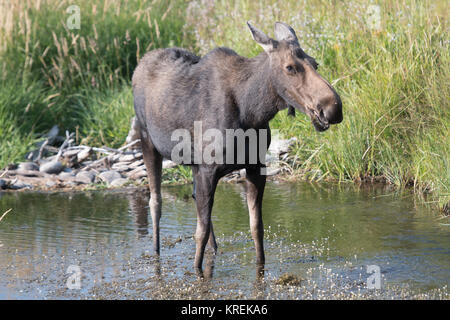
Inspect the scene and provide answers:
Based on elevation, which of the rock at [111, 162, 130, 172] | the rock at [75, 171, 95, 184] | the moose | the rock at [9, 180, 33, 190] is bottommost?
the rock at [9, 180, 33, 190]

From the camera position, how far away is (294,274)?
21.3 feet

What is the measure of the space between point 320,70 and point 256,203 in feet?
16.2

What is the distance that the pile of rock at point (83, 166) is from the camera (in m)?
10.9

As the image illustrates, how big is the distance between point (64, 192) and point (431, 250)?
18.1 ft

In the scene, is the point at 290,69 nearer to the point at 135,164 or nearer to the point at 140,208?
the point at 140,208

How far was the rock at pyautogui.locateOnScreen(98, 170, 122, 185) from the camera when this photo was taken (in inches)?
430

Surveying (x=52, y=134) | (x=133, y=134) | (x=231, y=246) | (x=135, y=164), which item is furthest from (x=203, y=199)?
(x=52, y=134)

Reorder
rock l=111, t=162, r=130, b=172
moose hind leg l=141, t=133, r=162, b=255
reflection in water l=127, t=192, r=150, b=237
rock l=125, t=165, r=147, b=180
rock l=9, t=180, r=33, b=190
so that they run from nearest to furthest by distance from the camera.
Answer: moose hind leg l=141, t=133, r=162, b=255
reflection in water l=127, t=192, r=150, b=237
rock l=9, t=180, r=33, b=190
rock l=125, t=165, r=147, b=180
rock l=111, t=162, r=130, b=172

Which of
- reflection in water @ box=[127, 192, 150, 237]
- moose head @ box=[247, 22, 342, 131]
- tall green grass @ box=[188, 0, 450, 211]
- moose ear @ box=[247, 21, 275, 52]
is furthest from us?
tall green grass @ box=[188, 0, 450, 211]

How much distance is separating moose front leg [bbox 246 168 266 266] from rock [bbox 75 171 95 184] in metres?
4.66

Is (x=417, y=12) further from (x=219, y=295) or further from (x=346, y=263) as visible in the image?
(x=219, y=295)

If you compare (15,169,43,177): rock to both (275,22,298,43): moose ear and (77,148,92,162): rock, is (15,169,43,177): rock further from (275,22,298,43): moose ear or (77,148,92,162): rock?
(275,22,298,43): moose ear

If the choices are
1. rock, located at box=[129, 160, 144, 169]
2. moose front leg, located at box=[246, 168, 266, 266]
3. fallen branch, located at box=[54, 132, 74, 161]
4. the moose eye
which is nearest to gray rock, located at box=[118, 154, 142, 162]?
rock, located at box=[129, 160, 144, 169]
